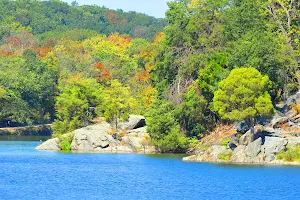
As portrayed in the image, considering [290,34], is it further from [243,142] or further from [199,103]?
[243,142]

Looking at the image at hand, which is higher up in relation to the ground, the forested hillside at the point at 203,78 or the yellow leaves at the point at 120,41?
the yellow leaves at the point at 120,41

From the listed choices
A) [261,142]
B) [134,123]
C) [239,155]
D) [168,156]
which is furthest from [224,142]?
[134,123]

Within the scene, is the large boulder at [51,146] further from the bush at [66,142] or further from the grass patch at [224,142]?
the grass patch at [224,142]

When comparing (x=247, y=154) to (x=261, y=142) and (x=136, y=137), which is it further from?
(x=136, y=137)

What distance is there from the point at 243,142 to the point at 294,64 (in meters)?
10.5

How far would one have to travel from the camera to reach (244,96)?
55.6 metres

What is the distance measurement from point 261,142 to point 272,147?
2.81 feet

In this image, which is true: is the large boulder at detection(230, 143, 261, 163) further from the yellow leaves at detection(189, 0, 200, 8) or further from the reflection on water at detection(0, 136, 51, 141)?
the reflection on water at detection(0, 136, 51, 141)

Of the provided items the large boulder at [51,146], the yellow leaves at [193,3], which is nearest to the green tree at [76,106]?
the large boulder at [51,146]

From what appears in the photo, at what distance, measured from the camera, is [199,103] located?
65.8 metres

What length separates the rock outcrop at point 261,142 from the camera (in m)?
53.8

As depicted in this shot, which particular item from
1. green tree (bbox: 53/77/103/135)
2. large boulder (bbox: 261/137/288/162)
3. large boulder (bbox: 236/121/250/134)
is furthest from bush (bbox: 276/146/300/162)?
green tree (bbox: 53/77/103/135)

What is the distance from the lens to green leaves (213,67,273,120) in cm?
5528

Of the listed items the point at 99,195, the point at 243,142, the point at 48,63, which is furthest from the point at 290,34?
the point at 48,63
